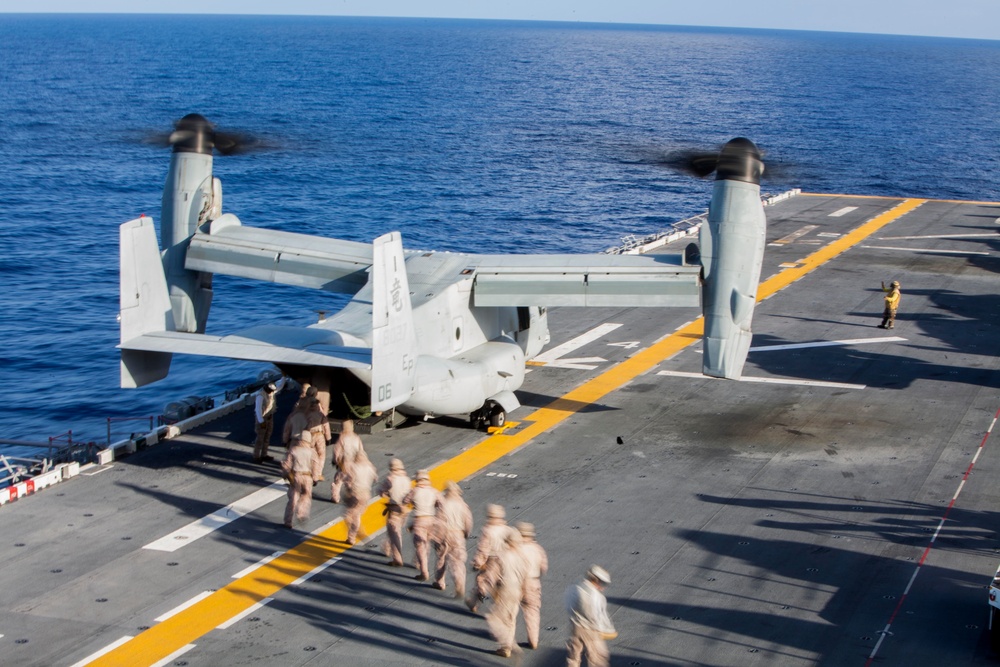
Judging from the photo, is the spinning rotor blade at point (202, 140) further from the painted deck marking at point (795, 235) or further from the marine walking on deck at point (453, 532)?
the painted deck marking at point (795, 235)

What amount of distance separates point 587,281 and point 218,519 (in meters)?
9.32

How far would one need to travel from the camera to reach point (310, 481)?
759 inches

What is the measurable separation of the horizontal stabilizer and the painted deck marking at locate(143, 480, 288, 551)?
2.99 meters

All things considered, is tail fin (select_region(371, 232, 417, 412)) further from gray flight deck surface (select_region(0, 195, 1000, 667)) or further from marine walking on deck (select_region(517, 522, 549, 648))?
marine walking on deck (select_region(517, 522, 549, 648))

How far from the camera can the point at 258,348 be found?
19.4 m

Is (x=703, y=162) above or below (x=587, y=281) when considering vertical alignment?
above

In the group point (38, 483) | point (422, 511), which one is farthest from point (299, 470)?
point (38, 483)

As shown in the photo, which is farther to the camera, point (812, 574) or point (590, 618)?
point (812, 574)

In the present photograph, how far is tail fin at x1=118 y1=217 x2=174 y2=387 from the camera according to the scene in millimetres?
19672

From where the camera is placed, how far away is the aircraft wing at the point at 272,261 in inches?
995

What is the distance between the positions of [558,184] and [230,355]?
6701 cm

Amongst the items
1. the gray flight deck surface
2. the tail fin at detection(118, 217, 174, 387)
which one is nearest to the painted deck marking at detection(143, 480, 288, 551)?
the gray flight deck surface

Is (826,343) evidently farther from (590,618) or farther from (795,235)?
(590,618)

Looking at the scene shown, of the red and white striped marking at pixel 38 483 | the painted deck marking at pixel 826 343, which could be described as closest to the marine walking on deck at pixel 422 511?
the red and white striped marking at pixel 38 483
